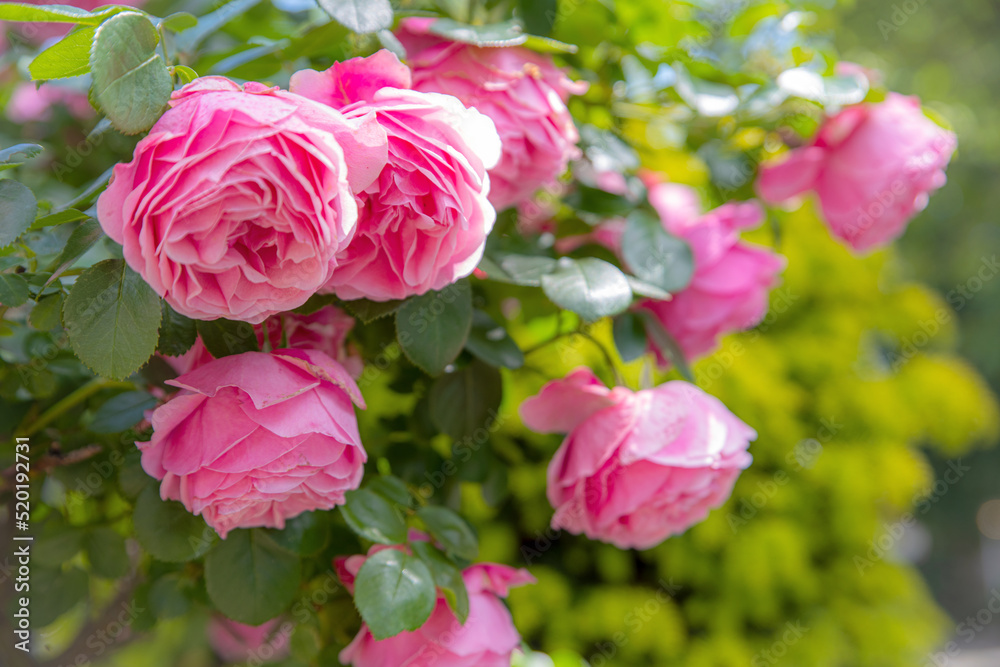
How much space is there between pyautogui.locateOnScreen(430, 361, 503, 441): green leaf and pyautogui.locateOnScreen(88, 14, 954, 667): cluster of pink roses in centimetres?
3

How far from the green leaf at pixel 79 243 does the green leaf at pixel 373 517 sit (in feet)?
0.52

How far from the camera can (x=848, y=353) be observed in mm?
1073

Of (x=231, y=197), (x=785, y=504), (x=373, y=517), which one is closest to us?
(x=231, y=197)

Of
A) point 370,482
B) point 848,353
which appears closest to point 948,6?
point 848,353

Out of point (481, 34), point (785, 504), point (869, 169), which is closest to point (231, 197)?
point (481, 34)

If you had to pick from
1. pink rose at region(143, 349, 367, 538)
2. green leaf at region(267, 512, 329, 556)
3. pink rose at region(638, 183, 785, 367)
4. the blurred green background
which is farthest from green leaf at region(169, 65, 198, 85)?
the blurred green background

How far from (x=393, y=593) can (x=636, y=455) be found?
144 millimetres

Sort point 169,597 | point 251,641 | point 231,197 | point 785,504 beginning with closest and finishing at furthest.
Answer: point 231,197 < point 169,597 < point 251,641 < point 785,504

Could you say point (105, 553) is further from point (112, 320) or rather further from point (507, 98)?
point (507, 98)

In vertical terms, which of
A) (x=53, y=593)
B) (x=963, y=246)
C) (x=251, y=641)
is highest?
(x=53, y=593)

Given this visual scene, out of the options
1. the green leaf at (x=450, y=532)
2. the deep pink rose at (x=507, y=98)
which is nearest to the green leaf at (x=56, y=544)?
the green leaf at (x=450, y=532)

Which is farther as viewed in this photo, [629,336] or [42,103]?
[42,103]

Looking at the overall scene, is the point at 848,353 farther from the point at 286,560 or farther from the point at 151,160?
the point at 151,160

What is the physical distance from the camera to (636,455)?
38 centimetres
